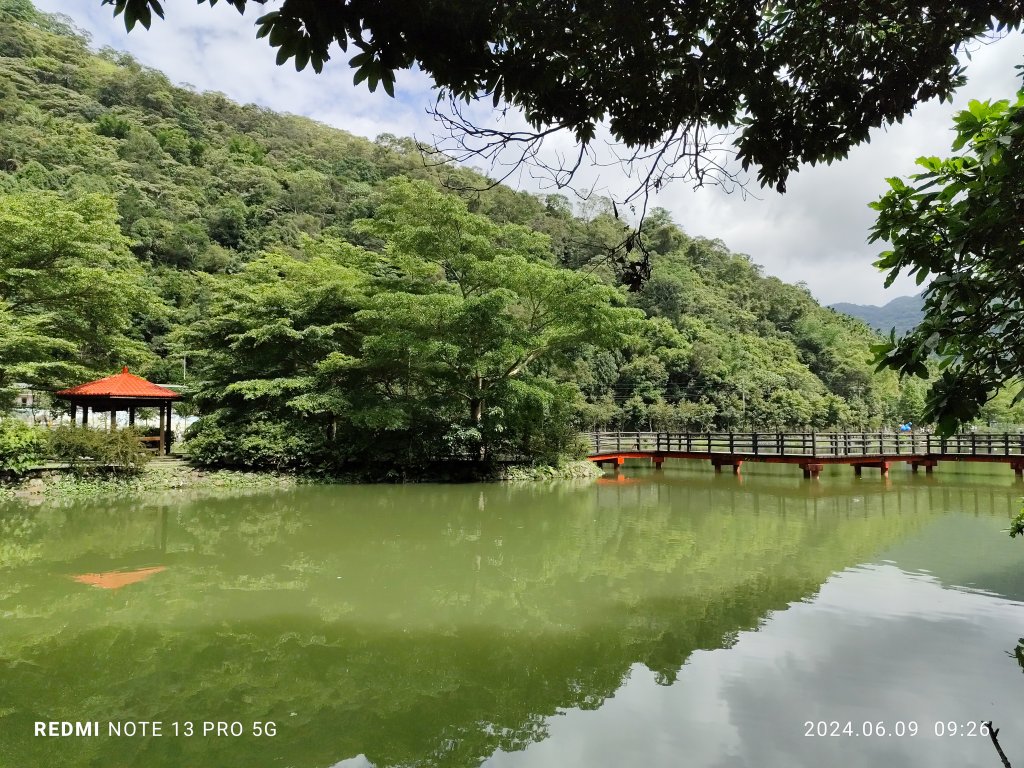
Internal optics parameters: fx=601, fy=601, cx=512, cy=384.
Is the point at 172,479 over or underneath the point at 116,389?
underneath

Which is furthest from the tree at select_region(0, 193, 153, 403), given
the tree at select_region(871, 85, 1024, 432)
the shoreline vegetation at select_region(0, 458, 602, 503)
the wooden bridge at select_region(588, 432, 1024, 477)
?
the tree at select_region(871, 85, 1024, 432)

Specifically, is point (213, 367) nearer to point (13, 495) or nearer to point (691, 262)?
point (13, 495)

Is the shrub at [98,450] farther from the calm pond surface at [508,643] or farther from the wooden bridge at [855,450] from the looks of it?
the wooden bridge at [855,450]

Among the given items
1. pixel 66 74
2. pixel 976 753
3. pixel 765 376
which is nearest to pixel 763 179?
pixel 976 753

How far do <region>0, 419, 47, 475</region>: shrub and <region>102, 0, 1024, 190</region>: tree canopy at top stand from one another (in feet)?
44.3

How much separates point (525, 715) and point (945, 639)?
3441 mm

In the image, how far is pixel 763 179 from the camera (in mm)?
2898

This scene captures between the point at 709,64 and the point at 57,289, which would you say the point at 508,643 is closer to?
the point at 709,64

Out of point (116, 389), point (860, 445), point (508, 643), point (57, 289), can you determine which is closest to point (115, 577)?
point (508, 643)

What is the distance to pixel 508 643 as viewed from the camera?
181 inches

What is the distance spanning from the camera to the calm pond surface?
3.19 metres

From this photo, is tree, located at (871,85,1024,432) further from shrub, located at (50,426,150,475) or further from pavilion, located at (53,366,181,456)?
pavilion, located at (53,366,181,456)

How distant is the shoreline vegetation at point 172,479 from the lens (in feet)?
39.1

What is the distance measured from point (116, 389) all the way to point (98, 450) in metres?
1.84
